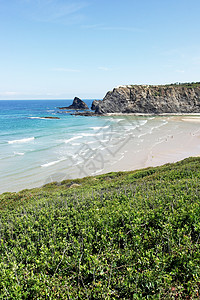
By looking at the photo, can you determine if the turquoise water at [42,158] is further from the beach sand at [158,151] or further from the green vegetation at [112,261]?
the green vegetation at [112,261]

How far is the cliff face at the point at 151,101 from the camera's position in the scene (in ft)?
344

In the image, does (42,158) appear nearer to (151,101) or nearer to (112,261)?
(112,261)

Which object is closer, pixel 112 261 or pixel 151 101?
pixel 112 261

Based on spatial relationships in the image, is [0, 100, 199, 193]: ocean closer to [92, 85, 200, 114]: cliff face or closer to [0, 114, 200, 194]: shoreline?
[0, 114, 200, 194]: shoreline

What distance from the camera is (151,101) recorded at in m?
105

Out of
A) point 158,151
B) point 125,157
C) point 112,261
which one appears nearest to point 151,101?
point 158,151

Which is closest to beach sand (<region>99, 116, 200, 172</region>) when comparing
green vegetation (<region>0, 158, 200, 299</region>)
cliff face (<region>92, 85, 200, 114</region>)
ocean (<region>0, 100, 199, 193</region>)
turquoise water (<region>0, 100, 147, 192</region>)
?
ocean (<region>0, 100, 199, 193</region>)

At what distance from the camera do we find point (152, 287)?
460 centimetres

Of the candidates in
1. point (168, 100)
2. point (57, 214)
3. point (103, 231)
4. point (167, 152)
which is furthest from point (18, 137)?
point (168, 100)

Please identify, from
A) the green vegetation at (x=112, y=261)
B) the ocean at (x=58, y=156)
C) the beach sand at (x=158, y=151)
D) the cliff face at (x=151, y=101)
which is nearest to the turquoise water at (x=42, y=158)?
the ocean at (x=58, y=156)

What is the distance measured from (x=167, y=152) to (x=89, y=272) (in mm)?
33918

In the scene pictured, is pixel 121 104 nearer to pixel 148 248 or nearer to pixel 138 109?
pixel 138 109

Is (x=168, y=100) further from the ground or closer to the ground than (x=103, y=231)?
further from the ground

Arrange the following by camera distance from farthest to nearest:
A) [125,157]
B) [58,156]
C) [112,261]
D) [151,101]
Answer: [151,101] → [58,156] → [125,157] → [112,261]
